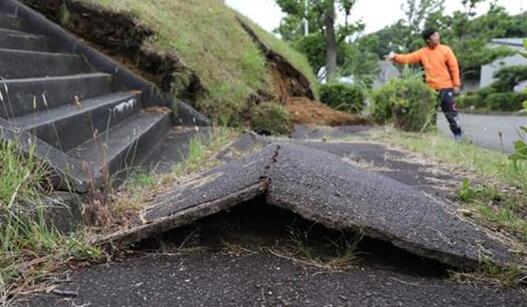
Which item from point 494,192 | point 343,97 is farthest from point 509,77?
point 494,192

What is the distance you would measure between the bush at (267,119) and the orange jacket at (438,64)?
2.48m

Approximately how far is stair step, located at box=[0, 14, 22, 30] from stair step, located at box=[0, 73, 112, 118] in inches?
34.2

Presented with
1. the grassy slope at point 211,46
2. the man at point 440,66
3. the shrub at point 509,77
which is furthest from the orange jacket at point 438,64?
the shrub at point 509,77

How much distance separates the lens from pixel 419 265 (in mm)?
1768

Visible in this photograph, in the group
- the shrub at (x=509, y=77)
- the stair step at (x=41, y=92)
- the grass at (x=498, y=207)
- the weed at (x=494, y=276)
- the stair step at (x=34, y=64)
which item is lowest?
the shrub at (x=509, y=77)

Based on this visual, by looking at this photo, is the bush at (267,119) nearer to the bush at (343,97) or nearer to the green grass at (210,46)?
the green grass at (210,46)

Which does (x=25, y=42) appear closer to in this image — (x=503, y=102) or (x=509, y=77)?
(x=503, y=102)

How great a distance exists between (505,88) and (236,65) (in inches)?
999

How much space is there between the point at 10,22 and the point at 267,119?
316 cm

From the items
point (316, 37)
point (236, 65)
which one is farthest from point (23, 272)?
point (316, 37)

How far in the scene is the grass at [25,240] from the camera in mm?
1637

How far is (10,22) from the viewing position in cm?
473

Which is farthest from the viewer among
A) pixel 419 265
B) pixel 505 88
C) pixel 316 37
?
pixel 505 88

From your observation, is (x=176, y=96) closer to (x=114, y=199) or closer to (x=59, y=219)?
(x=114, y=199)
